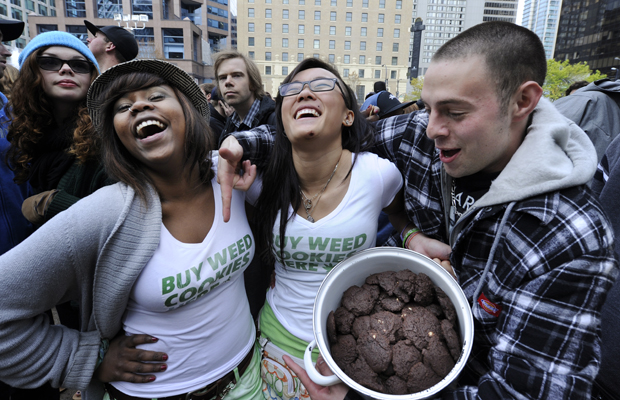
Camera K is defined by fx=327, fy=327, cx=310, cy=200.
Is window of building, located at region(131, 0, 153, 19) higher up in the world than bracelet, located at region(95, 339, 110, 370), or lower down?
higher up

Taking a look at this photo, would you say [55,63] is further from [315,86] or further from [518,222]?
[518,222]

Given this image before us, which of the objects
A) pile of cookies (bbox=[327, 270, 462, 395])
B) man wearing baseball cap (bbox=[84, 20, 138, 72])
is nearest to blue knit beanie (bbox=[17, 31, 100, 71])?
man wearing baseball cap (bbox=[84, 20, 138, 72])

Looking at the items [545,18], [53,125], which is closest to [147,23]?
[53,125]

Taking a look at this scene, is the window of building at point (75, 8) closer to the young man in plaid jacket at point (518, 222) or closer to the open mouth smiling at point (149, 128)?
the open mouth smiling at point (149, 128)

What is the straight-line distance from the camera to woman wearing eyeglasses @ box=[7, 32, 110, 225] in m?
2.07

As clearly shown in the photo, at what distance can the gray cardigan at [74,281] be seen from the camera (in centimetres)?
138

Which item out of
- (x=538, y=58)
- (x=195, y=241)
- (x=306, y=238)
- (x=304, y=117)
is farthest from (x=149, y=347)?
(x=538, y=58)

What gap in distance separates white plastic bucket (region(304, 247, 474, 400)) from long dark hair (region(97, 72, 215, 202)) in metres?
1.04

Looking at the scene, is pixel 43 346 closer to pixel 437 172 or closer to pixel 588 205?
pixel 437 172

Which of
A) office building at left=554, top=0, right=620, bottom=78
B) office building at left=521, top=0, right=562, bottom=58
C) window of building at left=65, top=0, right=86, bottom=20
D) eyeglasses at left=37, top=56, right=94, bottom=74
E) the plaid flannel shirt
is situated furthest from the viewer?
office building at left=521, top=0, right=562, bottom=58

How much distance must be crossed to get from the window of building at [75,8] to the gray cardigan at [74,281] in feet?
217

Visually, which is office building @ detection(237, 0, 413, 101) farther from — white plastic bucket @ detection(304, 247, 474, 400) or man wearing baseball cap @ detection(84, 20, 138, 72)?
white plastic bucket @ detection(304, 247, 474, 400)

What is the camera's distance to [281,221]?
199cm

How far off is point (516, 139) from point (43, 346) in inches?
94.0
